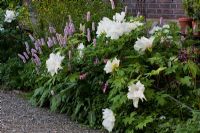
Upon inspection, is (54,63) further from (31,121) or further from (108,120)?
(108,120)

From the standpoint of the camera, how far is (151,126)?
465cm

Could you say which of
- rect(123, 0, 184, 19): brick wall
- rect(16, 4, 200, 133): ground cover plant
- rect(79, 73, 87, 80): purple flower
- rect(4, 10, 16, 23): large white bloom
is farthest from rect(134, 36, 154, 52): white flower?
rect(4, 10, 16, 23): large white bloom

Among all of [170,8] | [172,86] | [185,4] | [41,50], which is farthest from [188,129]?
[170,8]

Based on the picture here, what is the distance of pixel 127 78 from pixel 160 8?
11.6 ft

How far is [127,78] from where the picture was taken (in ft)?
15.8

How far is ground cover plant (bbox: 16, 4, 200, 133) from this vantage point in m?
4.69

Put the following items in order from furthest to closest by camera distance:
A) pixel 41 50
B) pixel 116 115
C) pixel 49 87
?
pixel 41 50 → pixel 49 87 → pixel 116 115

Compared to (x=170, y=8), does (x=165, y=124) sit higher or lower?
lower

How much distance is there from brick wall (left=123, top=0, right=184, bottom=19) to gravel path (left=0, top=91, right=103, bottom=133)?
286 cm

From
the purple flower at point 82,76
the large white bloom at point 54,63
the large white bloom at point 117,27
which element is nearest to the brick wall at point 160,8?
the large white bloom at point 117,27

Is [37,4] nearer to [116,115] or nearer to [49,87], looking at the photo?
[49,87]

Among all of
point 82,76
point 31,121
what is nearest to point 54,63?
point 82,76

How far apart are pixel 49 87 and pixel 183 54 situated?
1.75 meters

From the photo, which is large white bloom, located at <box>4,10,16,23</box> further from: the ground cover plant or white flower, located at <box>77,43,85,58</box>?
white flower, located at <box>77,43,85,58</box>
